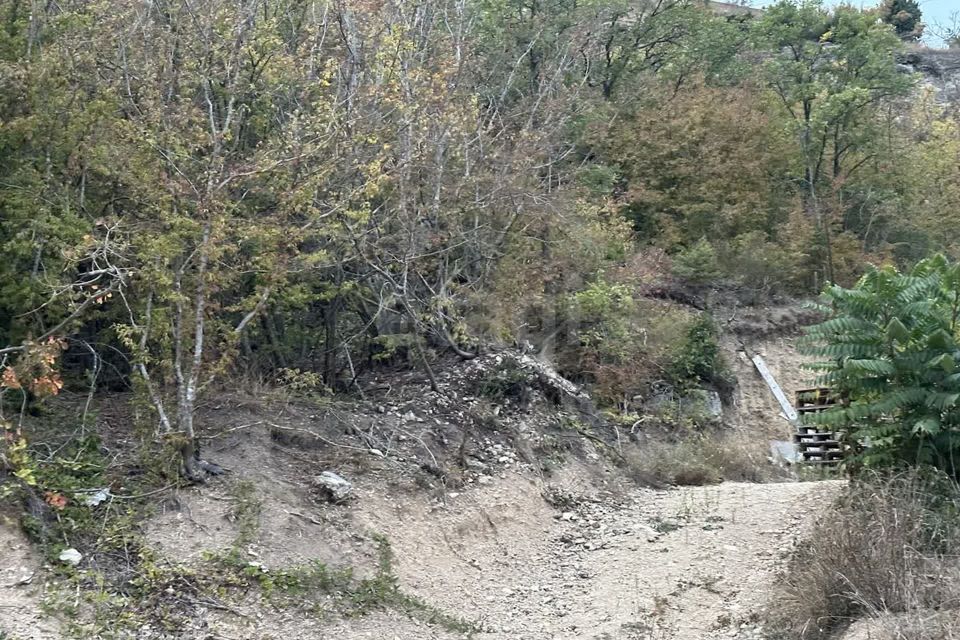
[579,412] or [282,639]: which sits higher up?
[282,639]

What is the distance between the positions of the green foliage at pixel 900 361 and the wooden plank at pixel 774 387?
38.6ft

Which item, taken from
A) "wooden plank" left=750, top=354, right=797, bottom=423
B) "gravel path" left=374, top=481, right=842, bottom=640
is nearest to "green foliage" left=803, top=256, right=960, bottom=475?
"gravel path" left=374, top=481, right=842, bottom=640

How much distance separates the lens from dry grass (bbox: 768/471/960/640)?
21.9 ft

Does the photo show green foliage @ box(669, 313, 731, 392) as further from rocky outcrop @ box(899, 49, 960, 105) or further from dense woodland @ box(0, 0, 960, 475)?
rocky outcrop @ box(899, 49, 960, 105)

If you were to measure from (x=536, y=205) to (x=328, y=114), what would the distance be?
534 cm

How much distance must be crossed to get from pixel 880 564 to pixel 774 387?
48.4 feet

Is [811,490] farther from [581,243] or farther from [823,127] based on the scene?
[823,127]

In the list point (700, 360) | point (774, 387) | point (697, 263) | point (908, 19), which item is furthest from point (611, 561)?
point (908, 19)

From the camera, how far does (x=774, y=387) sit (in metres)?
21.4

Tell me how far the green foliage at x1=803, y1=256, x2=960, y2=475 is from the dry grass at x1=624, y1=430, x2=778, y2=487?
18.3 ft

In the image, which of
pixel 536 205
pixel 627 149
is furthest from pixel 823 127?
pixel 536 205

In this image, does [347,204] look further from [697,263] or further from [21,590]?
[697,263]

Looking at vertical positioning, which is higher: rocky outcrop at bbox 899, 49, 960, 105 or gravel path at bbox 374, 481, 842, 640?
rocky outcrop at bbox 899, 49, 960, 105

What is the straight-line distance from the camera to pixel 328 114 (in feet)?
33.4
